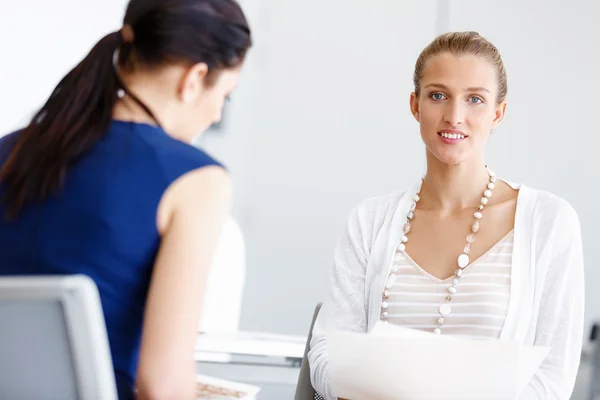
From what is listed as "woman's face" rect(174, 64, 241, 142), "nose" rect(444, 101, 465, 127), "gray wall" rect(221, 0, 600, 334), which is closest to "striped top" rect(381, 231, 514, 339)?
"nose" rect(444, 101, 465, 127)

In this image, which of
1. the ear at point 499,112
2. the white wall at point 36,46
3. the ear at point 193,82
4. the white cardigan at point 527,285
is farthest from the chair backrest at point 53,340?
the white wall at point 36,46

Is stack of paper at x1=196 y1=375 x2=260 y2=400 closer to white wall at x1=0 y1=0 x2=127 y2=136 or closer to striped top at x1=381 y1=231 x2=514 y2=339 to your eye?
striped top at x1=381 y1=231 x2=514 y2=339

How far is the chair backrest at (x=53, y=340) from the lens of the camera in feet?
2.29

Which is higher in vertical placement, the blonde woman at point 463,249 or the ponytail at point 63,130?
the ponytail at point 63,130

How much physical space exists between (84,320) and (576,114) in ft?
8.24

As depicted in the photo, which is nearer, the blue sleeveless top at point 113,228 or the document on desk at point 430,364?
the blue sleeveless top at point 113,228

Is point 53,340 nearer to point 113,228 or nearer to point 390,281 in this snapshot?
point 113,228

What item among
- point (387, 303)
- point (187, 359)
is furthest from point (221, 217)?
point (387, 303)

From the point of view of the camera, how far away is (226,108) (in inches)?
120

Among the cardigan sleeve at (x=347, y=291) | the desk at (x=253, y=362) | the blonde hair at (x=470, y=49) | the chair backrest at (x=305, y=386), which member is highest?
the blonde hair at (x=470, y=49)

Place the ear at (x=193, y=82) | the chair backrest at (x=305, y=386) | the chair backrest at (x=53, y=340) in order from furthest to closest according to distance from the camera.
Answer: the chair backrest at (x=305, y=386), the ear at (x=193, y=82), the chair backrest at (x=53, y=340)

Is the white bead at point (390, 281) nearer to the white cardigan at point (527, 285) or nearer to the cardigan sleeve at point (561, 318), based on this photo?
the white cardigan at point (527, 285)

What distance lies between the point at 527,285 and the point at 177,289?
0.83m

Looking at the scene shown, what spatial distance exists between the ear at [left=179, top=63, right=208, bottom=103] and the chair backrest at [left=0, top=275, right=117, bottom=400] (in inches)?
11.7
